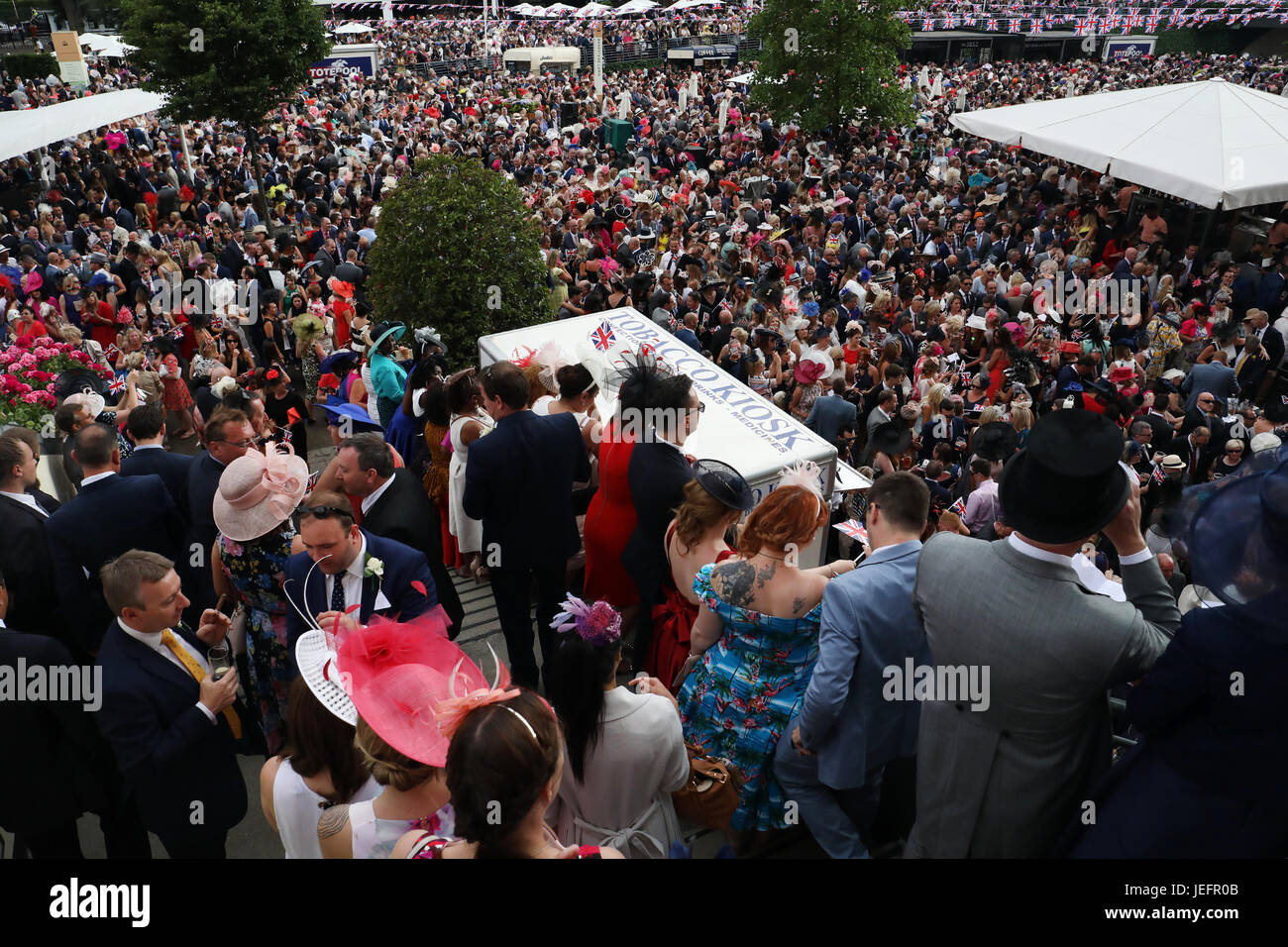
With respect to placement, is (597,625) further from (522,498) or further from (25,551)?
(25,551)

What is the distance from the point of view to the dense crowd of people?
207cm

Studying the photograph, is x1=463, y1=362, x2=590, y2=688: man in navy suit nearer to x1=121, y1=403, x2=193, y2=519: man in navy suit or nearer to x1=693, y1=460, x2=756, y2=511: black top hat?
x1=693, y1=460, x2=756, y2=511: black top hat

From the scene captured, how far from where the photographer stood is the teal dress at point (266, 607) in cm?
353

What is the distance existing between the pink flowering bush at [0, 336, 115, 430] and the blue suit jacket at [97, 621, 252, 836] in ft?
10.9

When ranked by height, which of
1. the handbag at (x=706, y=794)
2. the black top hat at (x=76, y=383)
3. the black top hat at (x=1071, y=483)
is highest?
the black top hat at (x=1071, y=483)

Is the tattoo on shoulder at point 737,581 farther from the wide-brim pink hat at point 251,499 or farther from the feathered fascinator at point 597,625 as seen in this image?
the wide-brim pink hat at point 251,499

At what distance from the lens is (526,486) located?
4.23 meters

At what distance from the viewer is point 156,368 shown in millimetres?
7656

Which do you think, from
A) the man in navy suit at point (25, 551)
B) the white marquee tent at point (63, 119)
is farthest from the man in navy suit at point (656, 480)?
the white marquee tent at point (63, 119)

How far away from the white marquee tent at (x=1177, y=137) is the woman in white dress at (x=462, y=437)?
9428 millimetres

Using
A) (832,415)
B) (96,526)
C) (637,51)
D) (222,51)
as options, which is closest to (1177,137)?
(832,415)

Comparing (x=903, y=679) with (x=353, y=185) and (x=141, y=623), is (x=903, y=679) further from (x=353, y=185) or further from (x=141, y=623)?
(x=353, y=185)

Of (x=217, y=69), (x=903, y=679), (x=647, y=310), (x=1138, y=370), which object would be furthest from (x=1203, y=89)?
(x=217, y=69)
